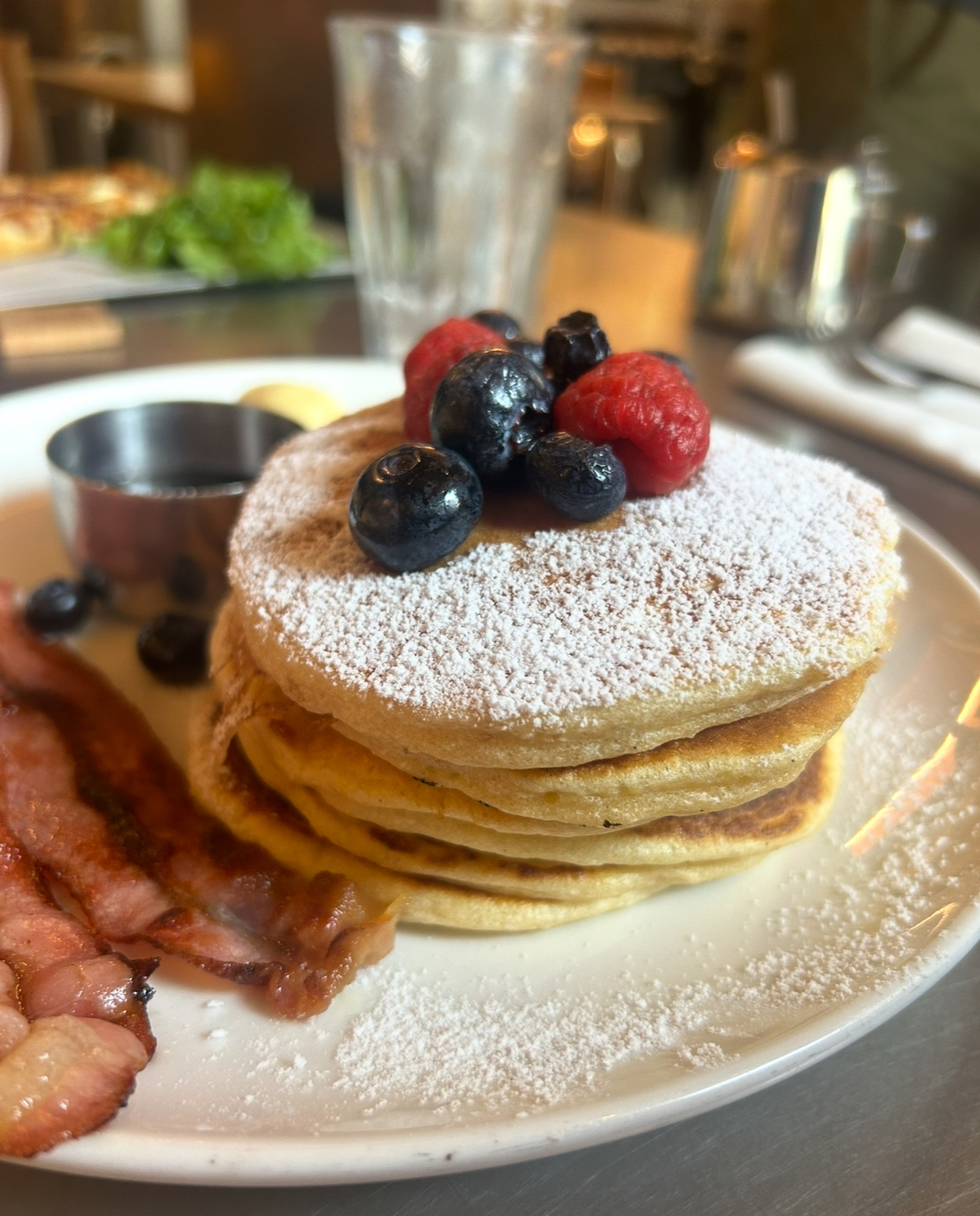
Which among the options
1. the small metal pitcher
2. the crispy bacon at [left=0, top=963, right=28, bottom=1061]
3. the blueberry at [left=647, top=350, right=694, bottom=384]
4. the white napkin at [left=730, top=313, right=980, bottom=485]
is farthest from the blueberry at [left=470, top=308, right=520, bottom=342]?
the small metal pitcher

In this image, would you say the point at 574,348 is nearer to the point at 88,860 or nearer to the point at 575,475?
the point at 575,475

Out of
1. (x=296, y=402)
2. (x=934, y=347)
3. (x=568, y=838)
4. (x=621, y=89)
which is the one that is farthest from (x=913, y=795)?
(x=621, y=89)

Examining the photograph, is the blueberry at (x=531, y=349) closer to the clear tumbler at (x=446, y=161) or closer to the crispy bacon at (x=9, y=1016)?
the crispy bacon at (x=9, y=1016)

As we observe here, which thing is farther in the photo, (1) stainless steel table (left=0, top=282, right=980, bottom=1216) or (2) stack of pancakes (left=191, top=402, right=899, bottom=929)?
(2) stack of pancakes (left=191, top=402, right=899, bottom=929)

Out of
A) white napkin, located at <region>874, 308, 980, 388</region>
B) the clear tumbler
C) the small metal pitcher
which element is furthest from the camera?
the small metal pitcher

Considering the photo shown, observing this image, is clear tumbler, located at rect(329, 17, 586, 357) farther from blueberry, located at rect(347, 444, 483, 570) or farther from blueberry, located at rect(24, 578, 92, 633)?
blueberry, located at rect(347, 444, 483, 570)

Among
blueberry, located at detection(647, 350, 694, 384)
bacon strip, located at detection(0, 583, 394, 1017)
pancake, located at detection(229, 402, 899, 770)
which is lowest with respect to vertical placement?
bacon strip, located at detection(0, 583, 394, 1017)

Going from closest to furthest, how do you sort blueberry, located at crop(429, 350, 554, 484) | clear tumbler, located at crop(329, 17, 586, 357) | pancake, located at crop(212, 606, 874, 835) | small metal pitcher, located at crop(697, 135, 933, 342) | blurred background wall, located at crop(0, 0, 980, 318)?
1. pancake, located at crop(212, 606, 874, 835)
2. blueberry, located at crop(429, 350, 554, 484)
3. clear tumbler, located at crop(329, 17, 586, 357)
4. small metal pitcher, located at crop(697, 135, 933, 342)
5. blurred background wall, located at crop(0, 0, 980, 318)
